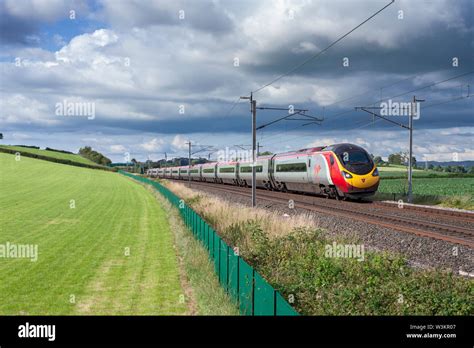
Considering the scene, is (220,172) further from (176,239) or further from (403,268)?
(403,268)

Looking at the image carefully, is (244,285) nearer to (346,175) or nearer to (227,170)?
(346,175)

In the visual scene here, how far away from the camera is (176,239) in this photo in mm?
21969

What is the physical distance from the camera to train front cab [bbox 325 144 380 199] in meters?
28.6

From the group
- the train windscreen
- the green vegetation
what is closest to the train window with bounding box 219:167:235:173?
the train windscreen

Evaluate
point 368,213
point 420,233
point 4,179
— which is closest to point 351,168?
point 368,213

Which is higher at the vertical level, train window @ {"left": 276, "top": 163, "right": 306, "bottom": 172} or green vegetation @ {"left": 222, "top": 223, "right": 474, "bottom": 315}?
train window @ {"left": 276, "top": 163, "right": 306, "bottom": 172}

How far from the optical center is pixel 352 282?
11.1 metres

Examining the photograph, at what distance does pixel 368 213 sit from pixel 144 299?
47.1 ft

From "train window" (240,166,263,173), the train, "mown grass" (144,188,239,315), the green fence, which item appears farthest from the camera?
"train window" (240,166,263,173)

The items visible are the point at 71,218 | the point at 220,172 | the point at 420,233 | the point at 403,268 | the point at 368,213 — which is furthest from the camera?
the point at 220,172

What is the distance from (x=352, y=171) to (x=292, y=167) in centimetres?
999

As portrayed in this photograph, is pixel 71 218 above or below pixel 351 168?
below

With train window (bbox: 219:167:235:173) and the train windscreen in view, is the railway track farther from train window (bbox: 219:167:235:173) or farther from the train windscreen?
train window (bbox: 219:167:235:173)

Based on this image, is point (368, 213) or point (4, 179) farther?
point (4, 179)
